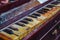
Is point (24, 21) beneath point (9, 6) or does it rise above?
beneath

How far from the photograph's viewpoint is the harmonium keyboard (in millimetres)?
1007

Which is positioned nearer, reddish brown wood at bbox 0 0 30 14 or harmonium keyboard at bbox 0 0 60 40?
harmonium keyboard at bbox 0 0 60 40

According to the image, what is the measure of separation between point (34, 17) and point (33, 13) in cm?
10

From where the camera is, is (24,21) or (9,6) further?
(9,6)

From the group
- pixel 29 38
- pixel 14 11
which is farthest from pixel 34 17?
pixel 29 38

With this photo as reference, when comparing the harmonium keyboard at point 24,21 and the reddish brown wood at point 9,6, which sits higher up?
the reddish brown wood at point 9,6

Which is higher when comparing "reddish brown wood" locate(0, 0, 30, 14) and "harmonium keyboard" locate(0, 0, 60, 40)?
"reddish brown wood" locate(0, 0, 30, 14)

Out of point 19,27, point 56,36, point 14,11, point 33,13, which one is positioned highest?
point 14,11

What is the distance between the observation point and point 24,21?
120cm

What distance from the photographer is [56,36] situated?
1.46 metres

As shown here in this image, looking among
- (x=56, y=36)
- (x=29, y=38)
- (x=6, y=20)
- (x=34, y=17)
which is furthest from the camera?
(x=56, y=36)

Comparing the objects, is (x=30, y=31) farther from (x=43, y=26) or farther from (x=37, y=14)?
(x=37, y=14)

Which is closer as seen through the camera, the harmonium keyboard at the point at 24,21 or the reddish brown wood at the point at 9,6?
the harmonium keyboard at the point at 24,21

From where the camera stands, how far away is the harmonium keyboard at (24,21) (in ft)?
3.30
